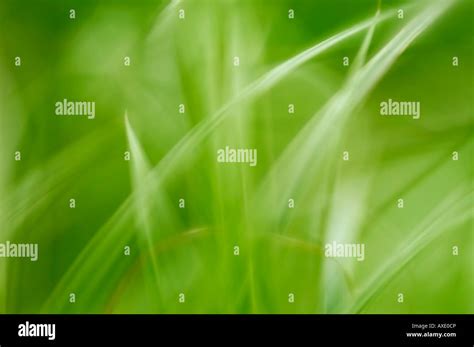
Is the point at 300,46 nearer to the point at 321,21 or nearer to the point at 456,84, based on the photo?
the point at 321,21

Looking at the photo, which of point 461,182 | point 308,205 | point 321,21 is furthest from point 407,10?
point 308,205

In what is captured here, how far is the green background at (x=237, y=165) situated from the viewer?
1516 millimetres

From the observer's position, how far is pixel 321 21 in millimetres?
1527

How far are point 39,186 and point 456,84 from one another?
3.86 ft

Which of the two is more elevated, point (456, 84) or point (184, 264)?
point (456, 84)

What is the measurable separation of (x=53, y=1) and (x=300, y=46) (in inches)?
27.2

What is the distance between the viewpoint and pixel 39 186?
1524mm

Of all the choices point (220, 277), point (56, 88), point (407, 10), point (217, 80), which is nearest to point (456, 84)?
point (407, 10)

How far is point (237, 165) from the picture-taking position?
1525 millimetres

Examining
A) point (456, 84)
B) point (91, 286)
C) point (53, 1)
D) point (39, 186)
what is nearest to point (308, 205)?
point (456, 84)

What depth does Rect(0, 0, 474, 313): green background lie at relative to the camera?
1.52 metres

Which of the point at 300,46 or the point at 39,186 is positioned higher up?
the point at 300,46

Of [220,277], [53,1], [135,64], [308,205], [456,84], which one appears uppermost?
[53,1]

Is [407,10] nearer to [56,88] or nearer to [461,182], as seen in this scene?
[461,182]
